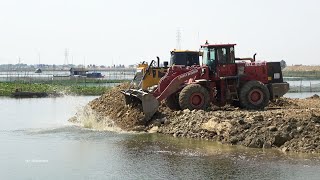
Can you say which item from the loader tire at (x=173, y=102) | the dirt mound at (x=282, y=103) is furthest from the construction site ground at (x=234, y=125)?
the dirt mound at (x=282, y=103)

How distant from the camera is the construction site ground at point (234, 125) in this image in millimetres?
17672

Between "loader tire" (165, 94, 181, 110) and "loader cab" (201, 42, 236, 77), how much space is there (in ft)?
6.45

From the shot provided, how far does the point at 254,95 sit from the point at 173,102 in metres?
3.57

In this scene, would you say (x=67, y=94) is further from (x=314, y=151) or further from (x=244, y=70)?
(x=314, y=151)

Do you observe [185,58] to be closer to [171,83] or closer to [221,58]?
[221,58]

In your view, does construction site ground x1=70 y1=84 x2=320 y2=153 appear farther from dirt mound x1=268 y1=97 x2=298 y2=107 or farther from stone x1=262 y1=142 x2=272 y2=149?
dirt mound x1=268 y1=97 x2=298 y2=107

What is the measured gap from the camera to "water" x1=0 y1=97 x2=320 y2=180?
14.4 meters

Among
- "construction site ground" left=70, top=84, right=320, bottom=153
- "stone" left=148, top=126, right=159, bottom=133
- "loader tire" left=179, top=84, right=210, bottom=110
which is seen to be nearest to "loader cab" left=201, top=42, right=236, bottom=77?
"loader tire" left=179, top=84, right=210, bottom=110

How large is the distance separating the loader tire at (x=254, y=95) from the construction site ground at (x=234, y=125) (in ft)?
1.71

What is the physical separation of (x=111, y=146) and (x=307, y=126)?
6.92 metres

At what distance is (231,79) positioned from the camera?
22844 millimetres

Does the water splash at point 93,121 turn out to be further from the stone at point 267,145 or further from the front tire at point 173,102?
the stone at point 267,145

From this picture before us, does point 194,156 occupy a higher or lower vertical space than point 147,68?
lower

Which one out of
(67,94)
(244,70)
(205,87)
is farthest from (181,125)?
(67,94)
